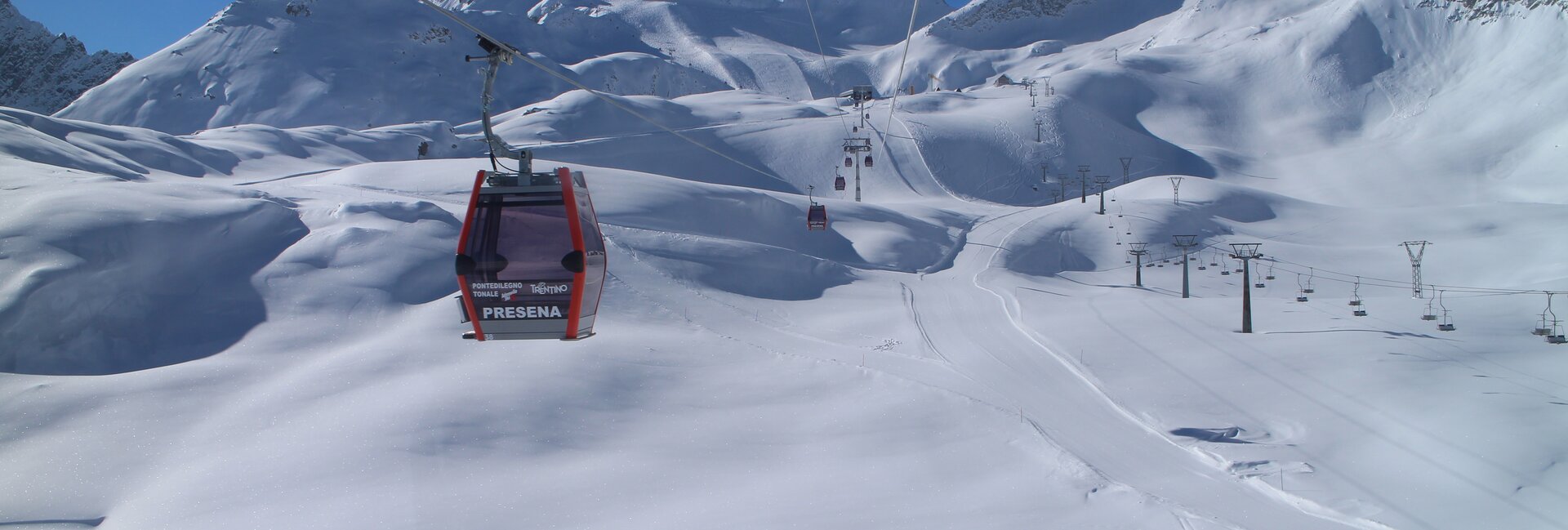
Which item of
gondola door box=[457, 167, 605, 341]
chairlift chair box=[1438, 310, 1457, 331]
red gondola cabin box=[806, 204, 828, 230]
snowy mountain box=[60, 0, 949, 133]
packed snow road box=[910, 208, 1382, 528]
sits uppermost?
snowy mountain box=[60, 0, 949, 133]

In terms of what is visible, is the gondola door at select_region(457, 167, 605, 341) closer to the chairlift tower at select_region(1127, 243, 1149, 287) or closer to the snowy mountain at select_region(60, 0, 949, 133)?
the chairlift tower at select_region(1127, 243, 1149, 287)

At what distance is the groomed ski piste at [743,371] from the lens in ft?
49.8

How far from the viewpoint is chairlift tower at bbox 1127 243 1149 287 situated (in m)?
38.8

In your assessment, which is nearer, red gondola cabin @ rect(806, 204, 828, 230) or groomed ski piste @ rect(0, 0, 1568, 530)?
groomed ski piste @ rect(0, 0, 1568, 530)

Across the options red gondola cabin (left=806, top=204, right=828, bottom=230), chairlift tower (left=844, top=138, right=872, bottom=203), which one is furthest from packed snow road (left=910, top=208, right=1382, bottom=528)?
chairlift tower (left=844, top=138, right=872, bottom=203)

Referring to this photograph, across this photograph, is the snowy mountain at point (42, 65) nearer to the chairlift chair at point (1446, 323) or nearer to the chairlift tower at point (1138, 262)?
the chairlift tower at point (1138, 262)

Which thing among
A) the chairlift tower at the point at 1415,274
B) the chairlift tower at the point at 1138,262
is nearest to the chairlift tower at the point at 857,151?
the chairlift tower at the point at 1138,262

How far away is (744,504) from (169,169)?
49561 millimetres

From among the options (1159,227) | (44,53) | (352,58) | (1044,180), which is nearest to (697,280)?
(1159,227)

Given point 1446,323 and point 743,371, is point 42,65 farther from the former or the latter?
point 1446,323

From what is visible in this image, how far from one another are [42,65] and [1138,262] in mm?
210633

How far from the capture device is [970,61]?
180m

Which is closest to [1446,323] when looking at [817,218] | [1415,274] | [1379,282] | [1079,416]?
[1415,274]

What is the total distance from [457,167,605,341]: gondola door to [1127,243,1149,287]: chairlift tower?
31715mm
